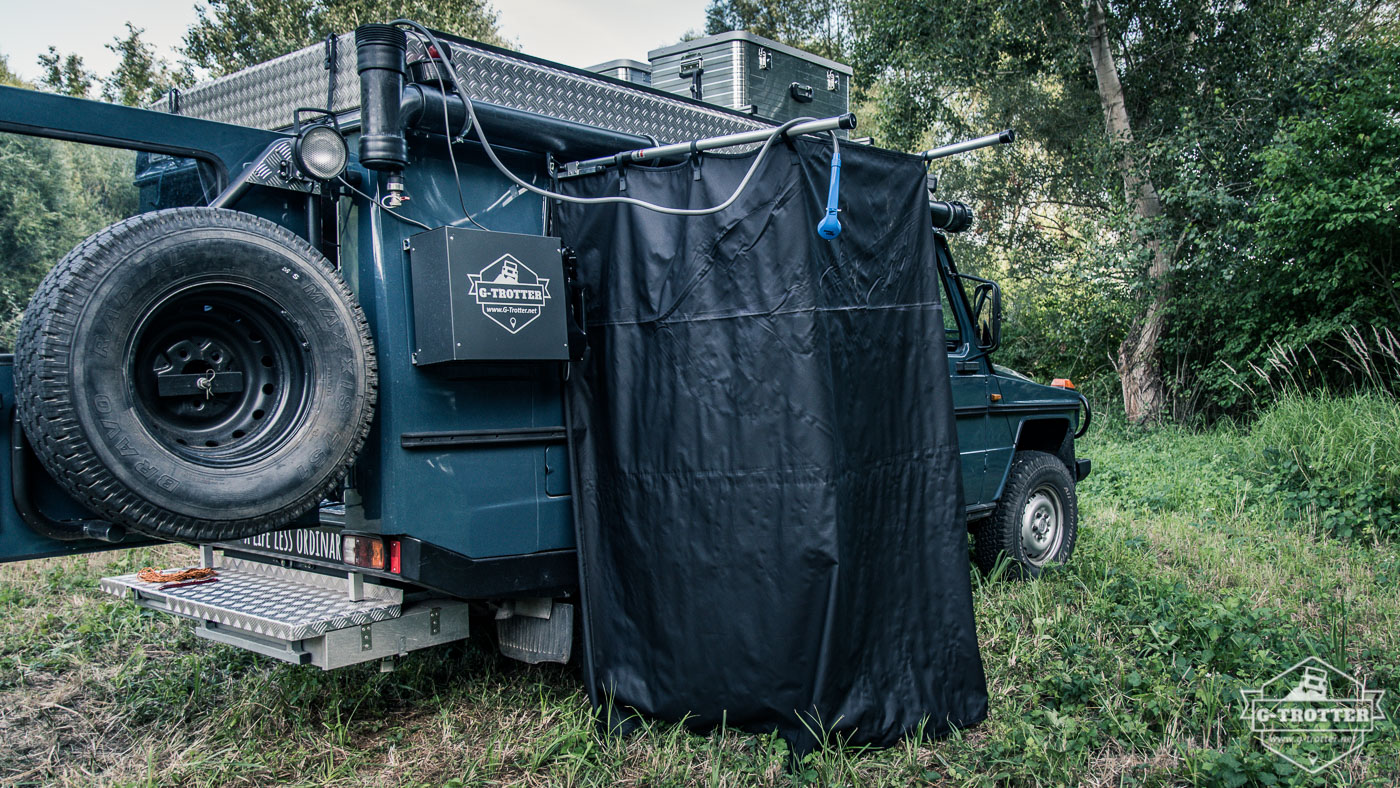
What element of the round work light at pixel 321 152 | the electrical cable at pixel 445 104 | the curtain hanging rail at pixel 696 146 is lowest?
the round work light at pixel 321 152

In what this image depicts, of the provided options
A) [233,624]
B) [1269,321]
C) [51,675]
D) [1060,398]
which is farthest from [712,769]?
[1269,321]

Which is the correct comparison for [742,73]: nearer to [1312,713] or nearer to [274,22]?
[1312,713]

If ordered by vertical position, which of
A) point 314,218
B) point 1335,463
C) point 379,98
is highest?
point 379,98

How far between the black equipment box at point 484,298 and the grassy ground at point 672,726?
4.60 feet

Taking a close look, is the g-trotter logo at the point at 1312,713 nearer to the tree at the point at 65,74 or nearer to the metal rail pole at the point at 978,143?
the metal rail pole at the point at 978,143

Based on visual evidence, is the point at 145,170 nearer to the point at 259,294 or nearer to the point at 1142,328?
the point at 259,294

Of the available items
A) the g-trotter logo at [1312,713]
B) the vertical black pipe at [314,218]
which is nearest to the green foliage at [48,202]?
the vertical black pipe at [314,218]

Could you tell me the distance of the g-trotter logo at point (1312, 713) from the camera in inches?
125

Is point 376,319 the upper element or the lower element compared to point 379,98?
lower

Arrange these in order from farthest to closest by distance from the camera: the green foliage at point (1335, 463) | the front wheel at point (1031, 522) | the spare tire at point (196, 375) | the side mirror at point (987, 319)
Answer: the green foliage at point (1335, 463), the front wheel at point (1031, 522), the side mirror at point (987, 319), the spare tire at point (196, 375)

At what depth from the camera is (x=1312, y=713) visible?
11.5 ft

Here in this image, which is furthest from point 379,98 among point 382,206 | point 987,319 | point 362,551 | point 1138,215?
point 1138,215

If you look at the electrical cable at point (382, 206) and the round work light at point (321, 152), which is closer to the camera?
the round work light at point (321, 152)

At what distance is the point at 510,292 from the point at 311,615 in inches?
50.1
